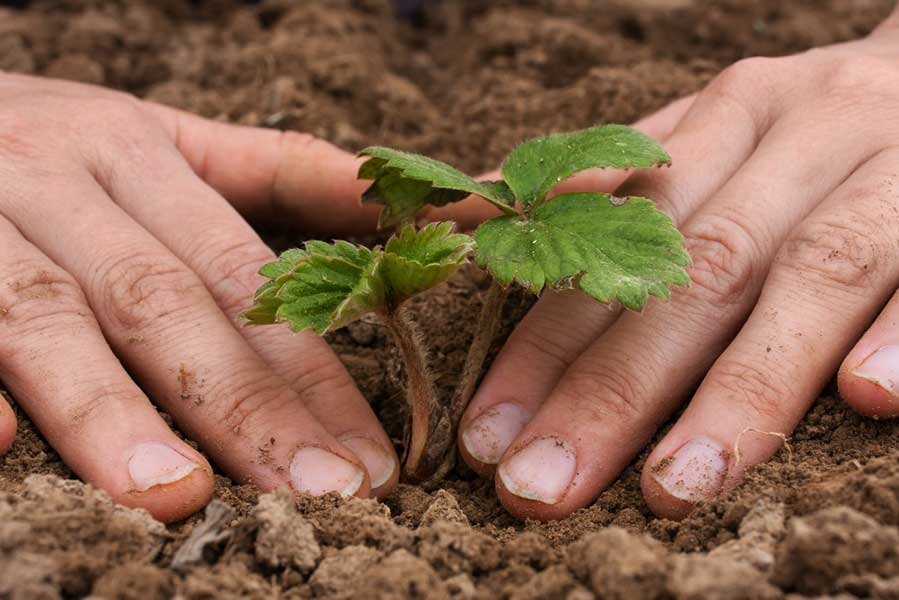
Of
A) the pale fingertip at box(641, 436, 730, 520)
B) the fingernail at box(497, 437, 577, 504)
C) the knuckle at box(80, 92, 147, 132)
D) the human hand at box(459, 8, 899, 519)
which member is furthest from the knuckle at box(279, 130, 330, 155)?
the pale fingertip at box(641, 436, 730, 520)

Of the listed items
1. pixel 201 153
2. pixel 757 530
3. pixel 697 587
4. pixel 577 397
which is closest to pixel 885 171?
pixel 577 397

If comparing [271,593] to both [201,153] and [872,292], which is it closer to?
[872,292]

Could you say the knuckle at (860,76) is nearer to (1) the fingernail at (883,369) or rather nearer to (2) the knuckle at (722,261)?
(2) the knuckle at (722,261)

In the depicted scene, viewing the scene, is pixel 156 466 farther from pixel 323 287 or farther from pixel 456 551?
pixel 456 551

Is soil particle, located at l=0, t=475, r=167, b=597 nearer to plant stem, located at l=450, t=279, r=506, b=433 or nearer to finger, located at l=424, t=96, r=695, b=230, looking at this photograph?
plant stem, located at l=450, t=279, r=506, b=433

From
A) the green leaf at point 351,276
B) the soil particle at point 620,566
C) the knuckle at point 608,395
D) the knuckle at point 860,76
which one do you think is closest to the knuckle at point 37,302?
the green leaf at point 351,276
